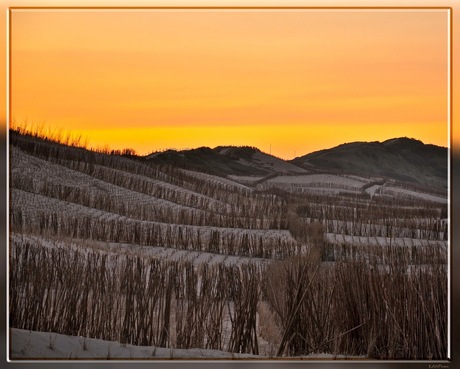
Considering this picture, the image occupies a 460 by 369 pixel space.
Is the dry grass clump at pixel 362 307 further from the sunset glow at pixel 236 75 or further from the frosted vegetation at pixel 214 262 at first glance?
the sunset glow at pixel 236 75

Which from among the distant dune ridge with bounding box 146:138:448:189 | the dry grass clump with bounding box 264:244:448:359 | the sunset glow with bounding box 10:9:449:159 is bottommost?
the dry grass clump with bounding box 264:244:448:359

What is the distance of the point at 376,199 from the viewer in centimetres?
485

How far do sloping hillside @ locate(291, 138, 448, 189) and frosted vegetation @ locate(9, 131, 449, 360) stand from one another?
5 cm

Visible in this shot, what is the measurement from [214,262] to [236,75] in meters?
0.91

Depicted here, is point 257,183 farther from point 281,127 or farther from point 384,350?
point 384,350

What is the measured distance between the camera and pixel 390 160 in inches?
188

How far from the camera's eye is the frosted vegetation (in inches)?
187

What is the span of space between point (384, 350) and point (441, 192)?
803 millimetres

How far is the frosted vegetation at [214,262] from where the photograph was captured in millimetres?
4762

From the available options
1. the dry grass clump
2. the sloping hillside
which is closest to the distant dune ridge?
the sloping hillside

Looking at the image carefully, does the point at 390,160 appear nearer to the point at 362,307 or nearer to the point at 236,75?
the point at 362,307

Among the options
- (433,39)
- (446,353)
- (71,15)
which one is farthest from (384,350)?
(71,15)

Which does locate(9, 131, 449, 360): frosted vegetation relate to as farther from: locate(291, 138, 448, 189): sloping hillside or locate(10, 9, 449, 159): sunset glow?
locate(10, 9, 449, 159): sunset glow

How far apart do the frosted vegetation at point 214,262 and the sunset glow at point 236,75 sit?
0.67ft
